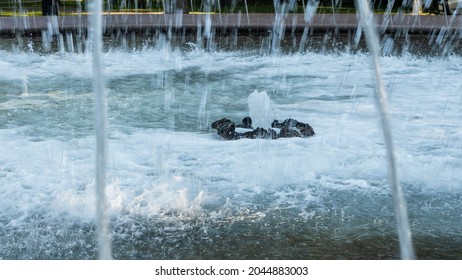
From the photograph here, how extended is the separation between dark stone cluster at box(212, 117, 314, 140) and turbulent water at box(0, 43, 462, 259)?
11cm

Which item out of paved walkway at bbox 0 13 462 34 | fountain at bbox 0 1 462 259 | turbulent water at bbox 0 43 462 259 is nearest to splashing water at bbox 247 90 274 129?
fountain at bbox 0 1 462 259

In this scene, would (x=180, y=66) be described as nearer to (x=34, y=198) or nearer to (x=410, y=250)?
(x=34, y=198)

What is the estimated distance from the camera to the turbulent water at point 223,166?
4.66 meters

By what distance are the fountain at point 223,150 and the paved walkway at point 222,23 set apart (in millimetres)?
172

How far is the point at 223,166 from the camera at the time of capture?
6.02m

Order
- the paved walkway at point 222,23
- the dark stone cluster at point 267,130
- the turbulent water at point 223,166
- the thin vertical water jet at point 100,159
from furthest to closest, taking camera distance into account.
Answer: the paved walkway at point 222,23 < the dark stone cluster at point 267,130 < the turbulent water at point 223,166 < the thin vertical water jet at point 100,159

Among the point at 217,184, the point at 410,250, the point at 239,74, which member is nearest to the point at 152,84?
the point at 239,74

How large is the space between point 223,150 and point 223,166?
0.44 meters

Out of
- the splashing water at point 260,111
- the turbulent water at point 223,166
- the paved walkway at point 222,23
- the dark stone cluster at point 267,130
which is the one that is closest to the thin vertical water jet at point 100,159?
the turbulent water at point 223,166

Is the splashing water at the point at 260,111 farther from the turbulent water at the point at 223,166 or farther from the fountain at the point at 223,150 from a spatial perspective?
the turbulent water at the point at 223,166

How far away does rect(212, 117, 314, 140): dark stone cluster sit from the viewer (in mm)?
6770

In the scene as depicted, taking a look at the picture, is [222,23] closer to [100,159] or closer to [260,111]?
[260,111]
